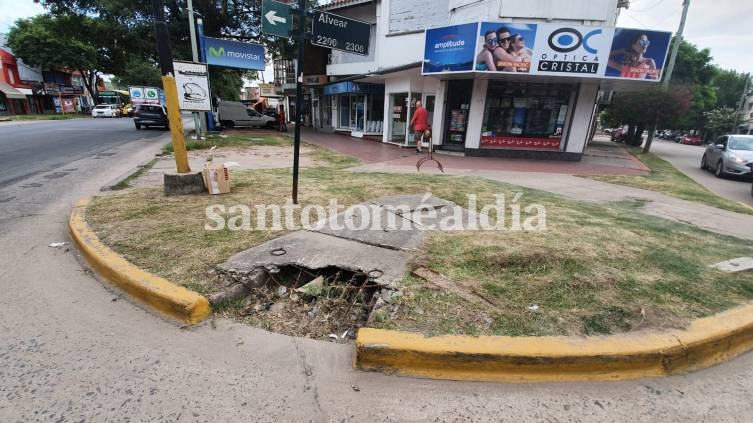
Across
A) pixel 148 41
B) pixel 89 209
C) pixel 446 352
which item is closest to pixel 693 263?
pixel 446 352

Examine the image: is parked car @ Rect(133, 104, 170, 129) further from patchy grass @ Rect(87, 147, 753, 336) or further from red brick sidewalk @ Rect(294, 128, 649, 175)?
patchy grass @ Rect(87, 147, 753, 336)

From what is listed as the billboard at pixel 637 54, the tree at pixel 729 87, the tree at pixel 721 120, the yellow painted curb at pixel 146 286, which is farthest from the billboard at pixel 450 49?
the tree at pixel 729 87

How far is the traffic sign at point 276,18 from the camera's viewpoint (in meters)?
4.09

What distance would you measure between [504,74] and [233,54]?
1274 centimetres

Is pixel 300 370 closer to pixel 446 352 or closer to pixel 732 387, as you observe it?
pixel 446 352

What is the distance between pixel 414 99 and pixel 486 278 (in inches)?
527

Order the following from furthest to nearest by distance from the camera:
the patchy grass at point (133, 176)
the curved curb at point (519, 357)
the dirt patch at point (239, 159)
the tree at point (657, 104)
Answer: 1. the tree at point (657, 104)
2. the dirt patch at point (239, 159)
3. the patchy grass at point (133, 176)
4. the curved curb at point (519, 357)

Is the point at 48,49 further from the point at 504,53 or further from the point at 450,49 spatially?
the point at 504,53

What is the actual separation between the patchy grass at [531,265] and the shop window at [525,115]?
8737 millimetres

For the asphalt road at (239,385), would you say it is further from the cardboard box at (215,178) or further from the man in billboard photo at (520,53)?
the man in billboard photo at (520,53)

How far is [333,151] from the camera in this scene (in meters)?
13.7

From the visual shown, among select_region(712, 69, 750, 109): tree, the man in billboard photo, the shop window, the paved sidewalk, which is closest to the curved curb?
the paved sidewalk

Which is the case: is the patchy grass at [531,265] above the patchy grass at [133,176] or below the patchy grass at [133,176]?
above

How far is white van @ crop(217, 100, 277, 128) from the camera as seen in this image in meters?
23.4
